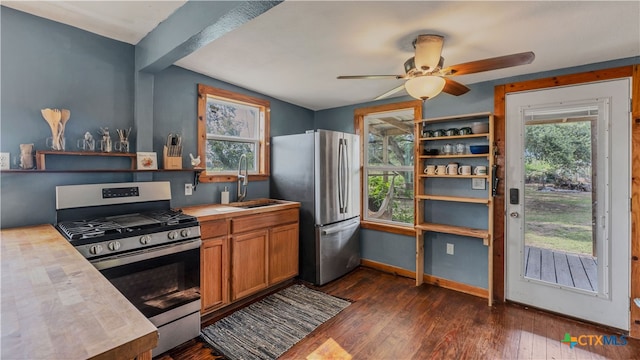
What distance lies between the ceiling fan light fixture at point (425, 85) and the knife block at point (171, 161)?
2.09 m

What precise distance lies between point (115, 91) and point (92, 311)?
2204 millimetres

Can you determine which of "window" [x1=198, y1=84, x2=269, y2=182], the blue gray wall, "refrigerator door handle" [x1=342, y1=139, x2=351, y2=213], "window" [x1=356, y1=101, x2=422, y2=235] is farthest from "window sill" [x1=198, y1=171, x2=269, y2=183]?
"window" [x1=356, y1=101, x2=422, y2=235]

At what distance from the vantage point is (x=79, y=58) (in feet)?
7.29

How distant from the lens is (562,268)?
2.71m

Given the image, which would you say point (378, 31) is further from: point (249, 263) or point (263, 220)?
point (249, 263)

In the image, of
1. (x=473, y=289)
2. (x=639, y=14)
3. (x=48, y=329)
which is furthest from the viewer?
(x=473, y=289)

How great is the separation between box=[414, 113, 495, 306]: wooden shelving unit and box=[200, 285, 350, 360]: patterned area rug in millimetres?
1233

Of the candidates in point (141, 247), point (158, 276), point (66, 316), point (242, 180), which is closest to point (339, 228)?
point (242, 180)

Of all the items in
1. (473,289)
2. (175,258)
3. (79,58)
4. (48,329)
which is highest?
(79,58)

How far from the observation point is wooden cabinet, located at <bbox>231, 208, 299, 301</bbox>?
2.68 metres

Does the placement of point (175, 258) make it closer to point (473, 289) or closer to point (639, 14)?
point (473, 289)

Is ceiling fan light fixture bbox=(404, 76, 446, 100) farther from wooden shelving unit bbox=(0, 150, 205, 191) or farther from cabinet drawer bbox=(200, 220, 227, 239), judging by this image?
wooden shelving unit bbox=(0, 150, 205, 191)

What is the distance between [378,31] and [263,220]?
198cm

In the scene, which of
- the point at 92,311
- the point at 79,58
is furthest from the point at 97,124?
the point at 92,311
